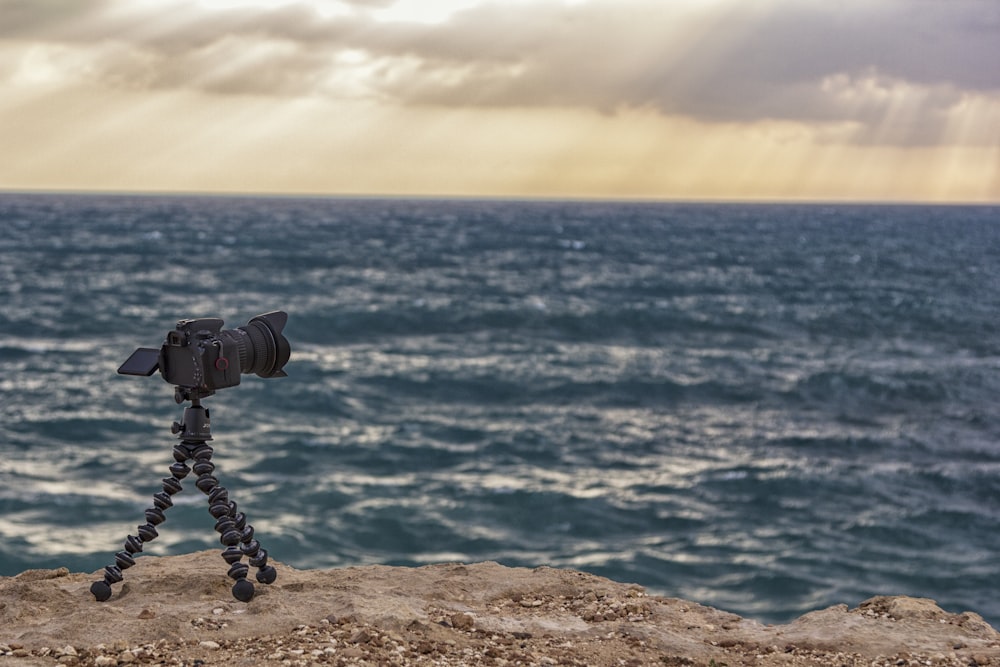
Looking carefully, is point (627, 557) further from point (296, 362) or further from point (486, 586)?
point (296, 362)

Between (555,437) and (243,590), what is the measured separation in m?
20.4

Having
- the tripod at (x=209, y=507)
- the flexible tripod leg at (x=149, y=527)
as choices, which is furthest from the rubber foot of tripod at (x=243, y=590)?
the flexible tripod leg at (x=149, y=527)

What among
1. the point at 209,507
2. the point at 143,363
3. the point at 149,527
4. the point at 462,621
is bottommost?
the point at 462,621

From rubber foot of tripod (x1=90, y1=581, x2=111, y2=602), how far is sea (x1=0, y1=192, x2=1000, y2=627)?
0.52 meters

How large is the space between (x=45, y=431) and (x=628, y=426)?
15799 millimetres

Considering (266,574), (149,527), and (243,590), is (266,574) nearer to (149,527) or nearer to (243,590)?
(243,590)

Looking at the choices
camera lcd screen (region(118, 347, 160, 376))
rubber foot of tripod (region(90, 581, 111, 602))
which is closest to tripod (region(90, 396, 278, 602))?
rubber foot of tripod (region(90, 581, 111, 602))

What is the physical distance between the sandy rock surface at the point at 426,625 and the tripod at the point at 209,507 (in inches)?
5.9

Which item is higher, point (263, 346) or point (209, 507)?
point (263, 346)

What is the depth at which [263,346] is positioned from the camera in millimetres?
7102

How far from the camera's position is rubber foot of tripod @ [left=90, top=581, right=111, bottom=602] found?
23.0 ft

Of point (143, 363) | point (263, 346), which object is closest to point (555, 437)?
point (263, 346)

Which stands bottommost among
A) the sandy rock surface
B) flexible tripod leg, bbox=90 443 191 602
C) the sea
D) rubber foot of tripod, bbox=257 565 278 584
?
the sea

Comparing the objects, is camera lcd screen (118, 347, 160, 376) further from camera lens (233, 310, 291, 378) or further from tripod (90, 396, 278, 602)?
camera lens (233, 310, 291, 378)
